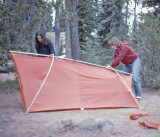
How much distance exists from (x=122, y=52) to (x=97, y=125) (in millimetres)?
2258

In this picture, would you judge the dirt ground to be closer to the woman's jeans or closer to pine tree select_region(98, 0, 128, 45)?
the woman's jeans

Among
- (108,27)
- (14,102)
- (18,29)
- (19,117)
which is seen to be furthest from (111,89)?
(108,27)

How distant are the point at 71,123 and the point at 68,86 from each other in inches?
50.7

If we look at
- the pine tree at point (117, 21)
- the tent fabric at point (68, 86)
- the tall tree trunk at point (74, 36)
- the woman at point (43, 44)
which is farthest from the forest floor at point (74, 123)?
the pine tree at point (117, 21)

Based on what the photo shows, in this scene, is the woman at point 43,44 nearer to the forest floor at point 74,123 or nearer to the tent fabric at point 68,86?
the tent fabric at point 68,86

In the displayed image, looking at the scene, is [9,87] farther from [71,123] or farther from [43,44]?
[71,123]

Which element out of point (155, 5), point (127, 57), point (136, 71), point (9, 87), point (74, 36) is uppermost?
point (155, 5)

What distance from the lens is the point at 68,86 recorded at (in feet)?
16.3

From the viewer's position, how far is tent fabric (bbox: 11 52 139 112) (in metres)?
4.79

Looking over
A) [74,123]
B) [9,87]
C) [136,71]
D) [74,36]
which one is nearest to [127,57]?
[136,71]

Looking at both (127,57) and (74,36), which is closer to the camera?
(127,57)

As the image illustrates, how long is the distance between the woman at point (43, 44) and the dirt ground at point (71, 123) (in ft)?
5.26

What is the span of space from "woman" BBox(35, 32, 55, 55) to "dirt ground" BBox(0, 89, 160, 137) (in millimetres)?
1603

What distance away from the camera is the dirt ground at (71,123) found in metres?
3.59
